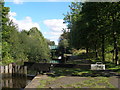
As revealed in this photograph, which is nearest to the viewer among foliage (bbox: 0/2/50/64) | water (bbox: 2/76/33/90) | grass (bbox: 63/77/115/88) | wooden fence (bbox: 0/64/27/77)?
A: grass (bbox: 63/77/115/88)

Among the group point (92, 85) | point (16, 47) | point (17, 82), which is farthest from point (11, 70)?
point (92, 85)

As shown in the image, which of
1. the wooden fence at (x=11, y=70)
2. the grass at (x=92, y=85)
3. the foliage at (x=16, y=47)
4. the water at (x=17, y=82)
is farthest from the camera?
the foliage at (x=16, y=47)

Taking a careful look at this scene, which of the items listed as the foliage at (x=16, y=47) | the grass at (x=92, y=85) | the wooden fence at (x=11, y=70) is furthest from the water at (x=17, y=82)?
the foliage at (x=16, y=47)

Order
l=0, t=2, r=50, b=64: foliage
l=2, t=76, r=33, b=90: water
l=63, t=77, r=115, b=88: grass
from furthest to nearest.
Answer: l=0, t=2, r=50, b=64: foliage, l=2, t=76, r=33, b=90: water, l=63, t=77, r=115, b=88: grass

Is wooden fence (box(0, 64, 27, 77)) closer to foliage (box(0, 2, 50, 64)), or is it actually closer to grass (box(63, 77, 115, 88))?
foliage (box(0, 2, 50, 64))

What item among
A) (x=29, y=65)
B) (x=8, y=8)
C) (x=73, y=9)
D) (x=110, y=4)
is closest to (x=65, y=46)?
(x=73, y=9)

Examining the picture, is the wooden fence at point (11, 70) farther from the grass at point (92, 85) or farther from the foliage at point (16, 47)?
the grass at point (92, 85)

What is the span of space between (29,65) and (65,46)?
128 ft

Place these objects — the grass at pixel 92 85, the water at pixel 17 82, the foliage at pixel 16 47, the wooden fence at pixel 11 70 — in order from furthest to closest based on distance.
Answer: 1. the foliage at pixel 16 47
2. the wooden fence at pixel 11 70
3. the water at pixel 17 82
4. the grass at pixel 92 85

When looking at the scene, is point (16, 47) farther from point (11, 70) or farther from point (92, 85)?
point (92, 85)

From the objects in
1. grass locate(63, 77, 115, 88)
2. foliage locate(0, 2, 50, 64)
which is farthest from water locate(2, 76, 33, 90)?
foliage locate(0, 2, 50, 64)

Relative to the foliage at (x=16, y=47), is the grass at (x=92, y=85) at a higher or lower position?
lower

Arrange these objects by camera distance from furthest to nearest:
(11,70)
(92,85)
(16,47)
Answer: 1. (16,47)
2. (11,70)
3. (92,85)

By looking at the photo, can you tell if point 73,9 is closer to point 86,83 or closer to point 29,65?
point 29,65
